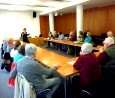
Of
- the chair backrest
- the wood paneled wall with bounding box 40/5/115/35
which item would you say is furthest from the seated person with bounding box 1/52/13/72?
the wood paneled wall with bounding box 40/5/115/35

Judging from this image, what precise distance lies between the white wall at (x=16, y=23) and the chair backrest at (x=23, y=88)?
11239 millimetres

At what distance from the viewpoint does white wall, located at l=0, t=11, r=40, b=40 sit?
1280cm

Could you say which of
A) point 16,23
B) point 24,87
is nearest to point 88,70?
point 24,87

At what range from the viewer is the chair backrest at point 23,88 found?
2.23 metres

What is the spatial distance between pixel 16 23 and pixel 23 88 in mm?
11895

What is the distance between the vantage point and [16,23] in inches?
527

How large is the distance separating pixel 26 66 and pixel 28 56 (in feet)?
0.66

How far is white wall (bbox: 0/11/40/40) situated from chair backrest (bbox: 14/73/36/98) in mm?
11239

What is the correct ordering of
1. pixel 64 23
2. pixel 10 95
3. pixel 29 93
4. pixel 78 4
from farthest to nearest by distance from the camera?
pixel 64 23
pixel 78 4
pixel 10 95
pixel 29 93

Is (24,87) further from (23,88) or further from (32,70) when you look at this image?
(32,70)

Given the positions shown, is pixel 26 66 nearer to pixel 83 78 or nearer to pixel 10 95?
pixel 83 78

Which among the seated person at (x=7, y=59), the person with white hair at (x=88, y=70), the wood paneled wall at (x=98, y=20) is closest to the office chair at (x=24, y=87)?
the person with white hair at (x=88, y=70)

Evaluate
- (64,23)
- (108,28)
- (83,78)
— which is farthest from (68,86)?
(64,23)

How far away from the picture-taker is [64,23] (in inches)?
532
